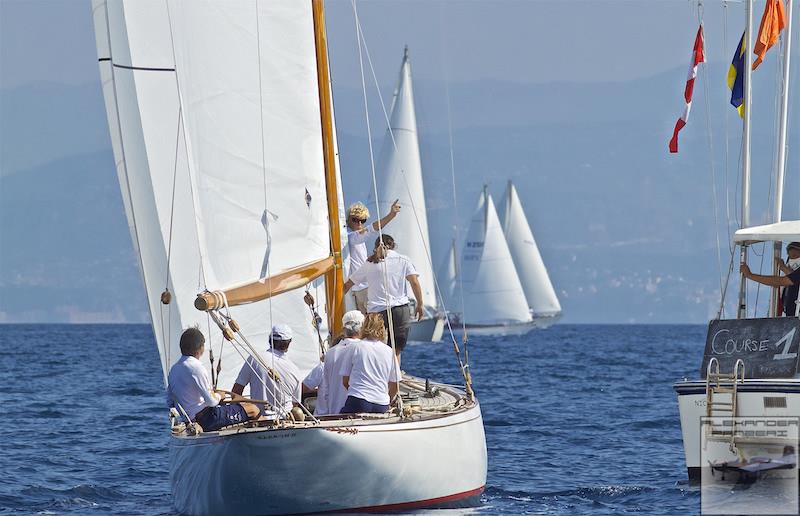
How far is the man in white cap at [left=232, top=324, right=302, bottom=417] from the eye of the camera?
499 inches

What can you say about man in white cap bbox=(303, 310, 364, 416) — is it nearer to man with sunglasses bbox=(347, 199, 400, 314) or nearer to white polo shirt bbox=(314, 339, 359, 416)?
white polo shirt bbox=(314, 339, 359, 416)

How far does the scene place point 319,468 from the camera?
1203cm

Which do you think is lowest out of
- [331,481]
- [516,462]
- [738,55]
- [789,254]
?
[516,462]

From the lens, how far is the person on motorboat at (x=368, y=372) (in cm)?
1299

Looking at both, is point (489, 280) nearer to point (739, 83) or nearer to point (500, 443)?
point (500, 443)

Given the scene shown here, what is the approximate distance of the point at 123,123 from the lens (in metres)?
15.1

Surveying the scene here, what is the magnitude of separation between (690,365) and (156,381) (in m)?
18.9

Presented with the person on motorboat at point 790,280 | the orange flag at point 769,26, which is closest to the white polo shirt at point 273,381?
the person on motorboat at point 790,280

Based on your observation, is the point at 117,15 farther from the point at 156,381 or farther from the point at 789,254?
the point at 156,381

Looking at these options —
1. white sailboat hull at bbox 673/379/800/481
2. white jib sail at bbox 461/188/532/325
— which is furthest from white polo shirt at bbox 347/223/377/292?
white jib sail at bbox 461/188/532/325

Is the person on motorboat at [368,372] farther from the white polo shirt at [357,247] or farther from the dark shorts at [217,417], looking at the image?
the white polo shirt at [357,247]

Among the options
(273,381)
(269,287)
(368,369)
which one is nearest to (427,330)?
(269,287)

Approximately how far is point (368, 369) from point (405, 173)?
44.4 meters

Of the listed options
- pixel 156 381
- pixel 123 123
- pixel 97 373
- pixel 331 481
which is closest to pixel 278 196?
pixel 123 123
